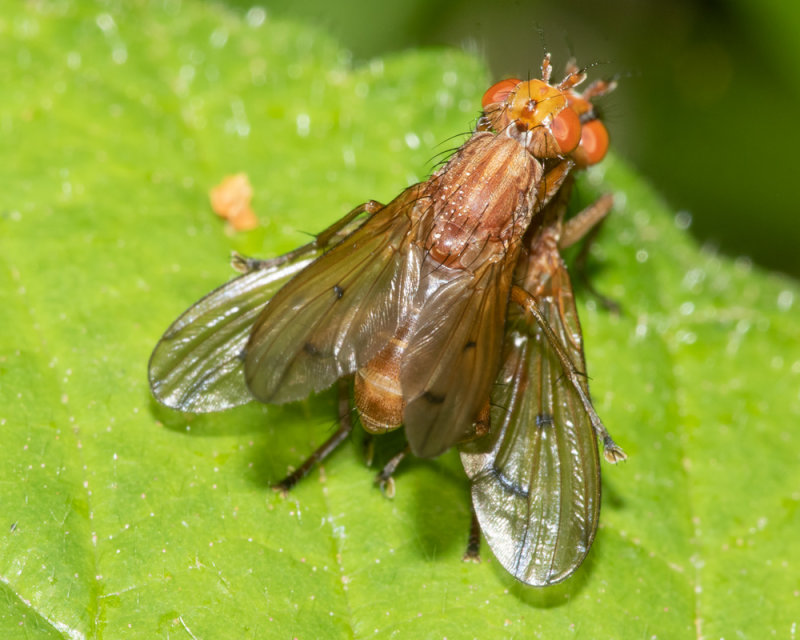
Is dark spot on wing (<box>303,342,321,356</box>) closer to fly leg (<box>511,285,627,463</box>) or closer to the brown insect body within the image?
the brown insect body

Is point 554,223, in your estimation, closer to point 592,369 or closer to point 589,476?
point 592,369

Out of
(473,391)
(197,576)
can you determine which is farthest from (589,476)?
(197,576)

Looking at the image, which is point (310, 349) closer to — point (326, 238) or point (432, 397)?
point (432, 397)

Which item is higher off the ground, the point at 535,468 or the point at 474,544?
the point at 535,468

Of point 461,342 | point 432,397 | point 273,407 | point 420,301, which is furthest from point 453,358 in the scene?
point 273,407

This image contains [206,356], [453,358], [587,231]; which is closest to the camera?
[453,358]

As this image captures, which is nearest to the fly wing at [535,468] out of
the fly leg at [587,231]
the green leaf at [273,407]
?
the green leaf at [273,407]
